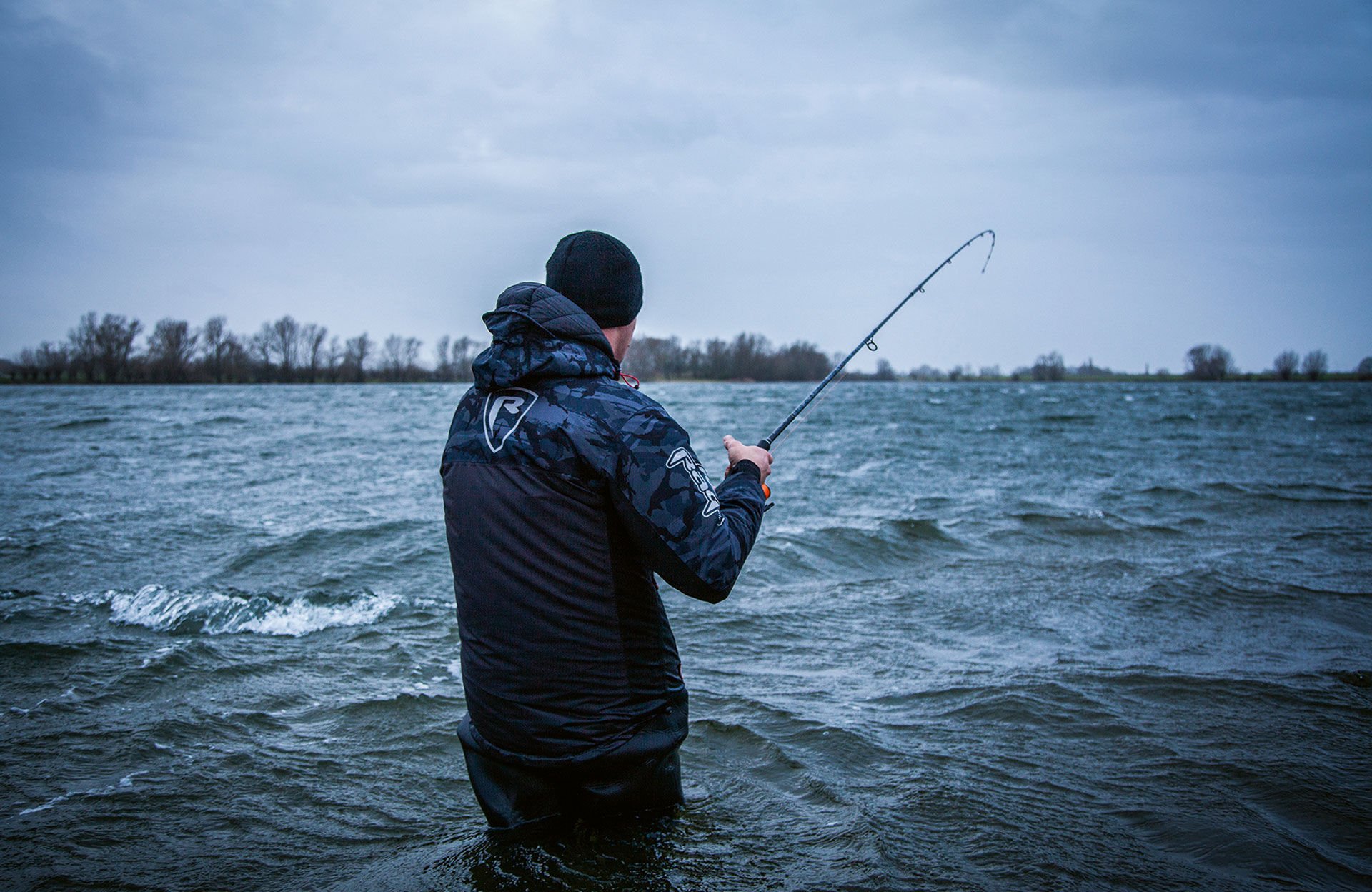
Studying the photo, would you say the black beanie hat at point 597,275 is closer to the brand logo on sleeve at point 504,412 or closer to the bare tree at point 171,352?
the brand logo on sleeve at point 504,412

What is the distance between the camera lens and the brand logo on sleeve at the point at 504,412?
2338 millimetres

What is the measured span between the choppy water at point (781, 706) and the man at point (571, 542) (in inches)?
19.6

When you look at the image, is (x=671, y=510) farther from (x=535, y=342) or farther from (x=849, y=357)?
(x=849, y=357)

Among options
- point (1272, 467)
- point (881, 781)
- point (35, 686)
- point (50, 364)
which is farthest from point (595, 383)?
point (50, 364)

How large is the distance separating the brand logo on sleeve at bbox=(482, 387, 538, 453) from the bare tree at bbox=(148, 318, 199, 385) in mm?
117523

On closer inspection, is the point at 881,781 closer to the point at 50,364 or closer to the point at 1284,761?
the point at 1284,761

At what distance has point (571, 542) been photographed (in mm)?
2355

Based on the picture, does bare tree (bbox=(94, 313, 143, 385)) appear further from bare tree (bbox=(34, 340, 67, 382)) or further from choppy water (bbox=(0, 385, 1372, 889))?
choppy water (bbox=(0, 385, 1372, 889))

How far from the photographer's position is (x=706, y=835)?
10.7ft

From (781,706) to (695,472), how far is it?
3140 millimetres

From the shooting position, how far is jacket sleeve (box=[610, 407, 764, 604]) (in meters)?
2.30

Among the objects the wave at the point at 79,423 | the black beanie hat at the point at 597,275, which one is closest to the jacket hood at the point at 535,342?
the black beanie hat at the point at 597,275

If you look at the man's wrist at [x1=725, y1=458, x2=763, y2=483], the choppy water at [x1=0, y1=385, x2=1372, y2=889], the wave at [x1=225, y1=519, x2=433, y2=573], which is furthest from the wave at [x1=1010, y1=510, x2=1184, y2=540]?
the man's wrist at [x1=725, y1=458, x2=763, y2=483]

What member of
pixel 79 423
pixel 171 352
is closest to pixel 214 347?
pixel 171 352
